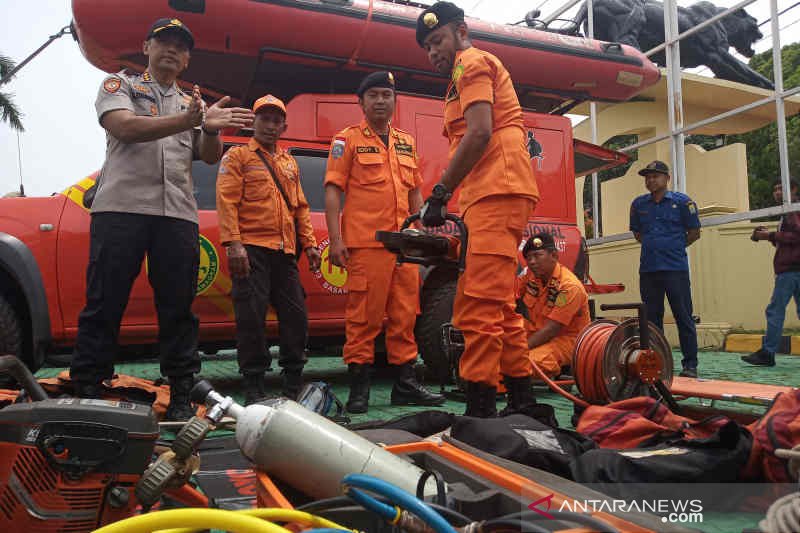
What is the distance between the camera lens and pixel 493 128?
2.68m

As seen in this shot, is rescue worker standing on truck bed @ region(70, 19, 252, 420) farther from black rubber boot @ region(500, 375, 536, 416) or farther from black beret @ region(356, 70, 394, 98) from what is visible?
black rubber boot @ region(500, 375, 536, 416)

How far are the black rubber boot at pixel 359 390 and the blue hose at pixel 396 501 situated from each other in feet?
6.60

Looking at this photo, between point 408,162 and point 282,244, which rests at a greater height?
point 408,162

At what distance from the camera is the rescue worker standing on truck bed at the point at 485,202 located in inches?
98.8

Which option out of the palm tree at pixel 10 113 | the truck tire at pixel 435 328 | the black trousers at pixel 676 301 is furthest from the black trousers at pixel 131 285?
the palm tree at pixel 10 113

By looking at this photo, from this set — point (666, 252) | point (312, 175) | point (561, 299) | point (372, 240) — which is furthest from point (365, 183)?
point (666, 252)

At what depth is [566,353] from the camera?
3.71 m

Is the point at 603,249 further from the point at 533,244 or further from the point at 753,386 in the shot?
the point at 753,386

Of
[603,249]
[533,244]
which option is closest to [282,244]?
[533,244]

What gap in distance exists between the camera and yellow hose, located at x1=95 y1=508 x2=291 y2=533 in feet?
2.85

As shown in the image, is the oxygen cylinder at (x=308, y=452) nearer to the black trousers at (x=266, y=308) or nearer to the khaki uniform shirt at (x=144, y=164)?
the khaki uniform shirt at (x=144, y=164)

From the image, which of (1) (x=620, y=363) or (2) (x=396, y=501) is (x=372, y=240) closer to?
(1) (x=620, y=363)

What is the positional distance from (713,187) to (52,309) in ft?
32.0

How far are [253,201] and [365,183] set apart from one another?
0.62 metres
